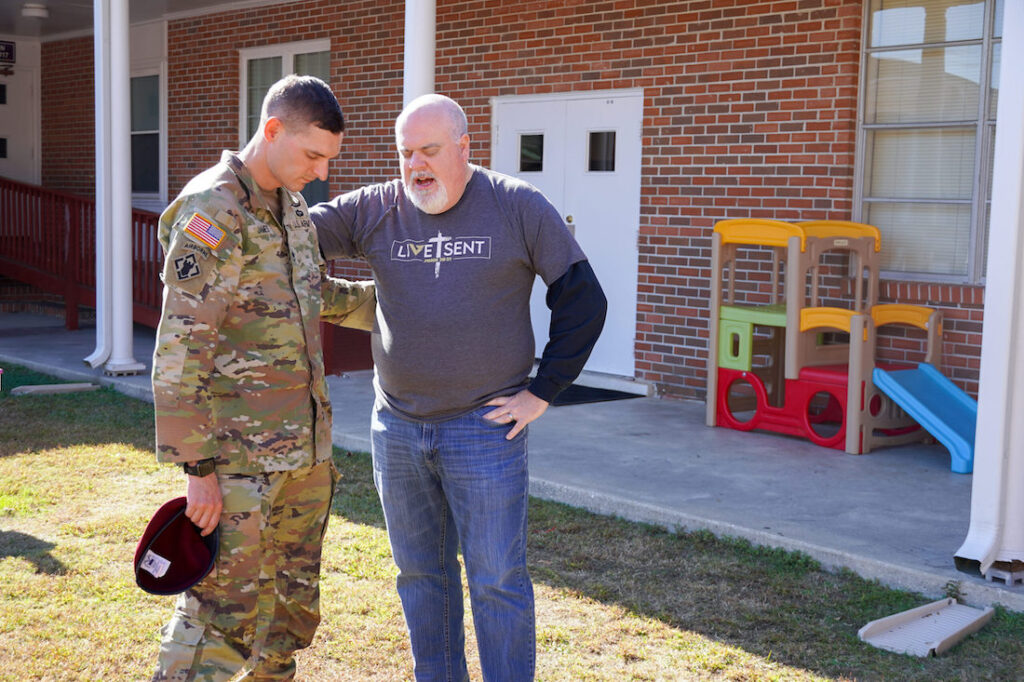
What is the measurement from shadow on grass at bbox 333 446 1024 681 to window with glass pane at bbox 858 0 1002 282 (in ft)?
9.98

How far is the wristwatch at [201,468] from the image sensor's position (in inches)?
109

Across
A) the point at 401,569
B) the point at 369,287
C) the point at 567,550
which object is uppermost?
the point at 369,287

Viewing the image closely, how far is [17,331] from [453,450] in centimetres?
1049

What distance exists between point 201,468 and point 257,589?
37 centimetres

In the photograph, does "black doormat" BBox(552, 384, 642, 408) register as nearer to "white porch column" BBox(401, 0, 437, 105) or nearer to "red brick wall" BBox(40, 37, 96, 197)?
"white porch column" BBox(401, 0, 437, 105)

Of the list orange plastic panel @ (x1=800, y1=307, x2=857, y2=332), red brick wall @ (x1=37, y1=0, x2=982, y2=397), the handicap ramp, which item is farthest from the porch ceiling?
the handicap ramp

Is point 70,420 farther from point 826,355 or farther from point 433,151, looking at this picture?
point 433,151

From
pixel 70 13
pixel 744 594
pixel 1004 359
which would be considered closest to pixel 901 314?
pixel 1004 359

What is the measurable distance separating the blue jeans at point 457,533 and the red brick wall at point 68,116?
485 inches

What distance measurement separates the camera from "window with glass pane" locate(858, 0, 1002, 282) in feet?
22.5

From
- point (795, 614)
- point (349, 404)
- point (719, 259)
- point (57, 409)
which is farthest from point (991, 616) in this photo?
point (57, 409)

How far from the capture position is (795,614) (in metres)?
4.24

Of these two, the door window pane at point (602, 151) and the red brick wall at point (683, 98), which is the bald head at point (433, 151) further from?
the door window pane at point (602, 151)

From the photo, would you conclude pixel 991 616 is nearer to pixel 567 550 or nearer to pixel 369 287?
pixel 567 550
